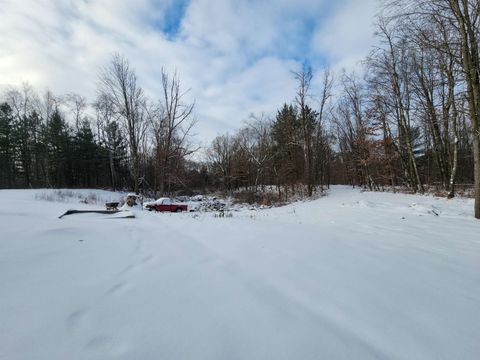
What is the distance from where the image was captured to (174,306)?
1897 millimetres

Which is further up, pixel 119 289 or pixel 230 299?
pixel 119 289

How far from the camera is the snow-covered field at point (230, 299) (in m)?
1.44

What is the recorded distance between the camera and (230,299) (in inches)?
81.0

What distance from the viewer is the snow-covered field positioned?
1.44m

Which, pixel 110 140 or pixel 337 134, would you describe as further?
pixel 110 140

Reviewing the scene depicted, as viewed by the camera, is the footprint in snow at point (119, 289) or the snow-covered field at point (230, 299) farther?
the footprint in snow at point (119, 289)

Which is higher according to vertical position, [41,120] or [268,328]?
[41,120]

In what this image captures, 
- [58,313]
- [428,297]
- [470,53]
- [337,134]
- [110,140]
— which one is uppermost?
[110,140]

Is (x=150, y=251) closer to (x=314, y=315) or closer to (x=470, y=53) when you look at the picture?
(x=314, y=315)

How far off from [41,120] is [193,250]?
39.6 metres

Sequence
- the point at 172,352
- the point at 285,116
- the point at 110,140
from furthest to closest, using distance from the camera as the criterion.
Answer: the point at 110,140 → the point at 285,116 → the point at 172,352

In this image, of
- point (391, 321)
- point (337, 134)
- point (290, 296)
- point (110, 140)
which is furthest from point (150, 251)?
point (110, 140)

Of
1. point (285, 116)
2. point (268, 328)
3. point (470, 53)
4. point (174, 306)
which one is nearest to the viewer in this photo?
point (268, 328)

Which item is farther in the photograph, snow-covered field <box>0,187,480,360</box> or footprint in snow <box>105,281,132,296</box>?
footprint in snow <box>105,281,132,296</box>
